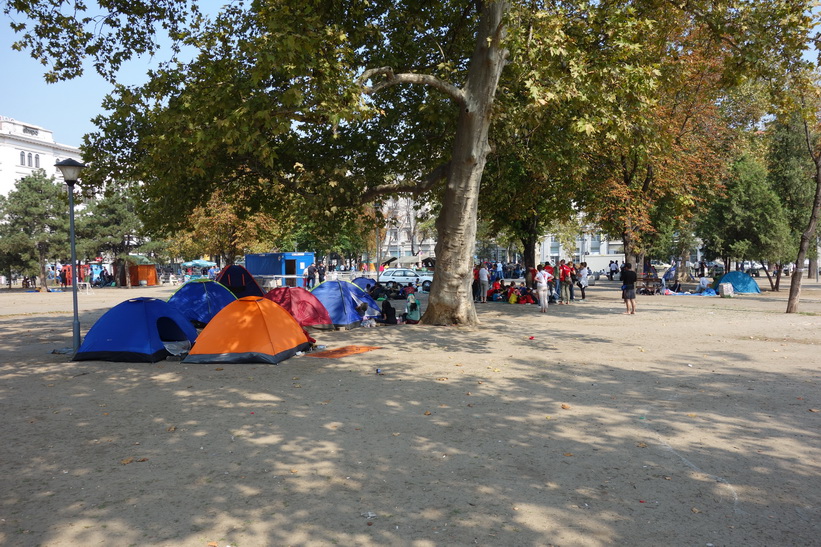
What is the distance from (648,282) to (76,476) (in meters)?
29.8

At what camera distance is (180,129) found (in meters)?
12.2

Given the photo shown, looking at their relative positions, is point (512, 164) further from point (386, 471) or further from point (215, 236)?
point (215, 236)

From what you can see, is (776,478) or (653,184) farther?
(653,184)

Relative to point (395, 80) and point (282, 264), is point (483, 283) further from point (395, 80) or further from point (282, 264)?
point (282, 264)

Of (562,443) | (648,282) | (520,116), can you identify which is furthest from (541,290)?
(562,443)

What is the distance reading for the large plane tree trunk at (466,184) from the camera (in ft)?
49.1

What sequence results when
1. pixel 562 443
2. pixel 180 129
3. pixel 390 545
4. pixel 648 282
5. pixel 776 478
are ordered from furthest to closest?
pixel 648 282
pixel 180 129
pixel 562 443
pixel 776 478
pixel 390 545

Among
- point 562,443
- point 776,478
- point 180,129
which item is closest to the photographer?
point 776,478

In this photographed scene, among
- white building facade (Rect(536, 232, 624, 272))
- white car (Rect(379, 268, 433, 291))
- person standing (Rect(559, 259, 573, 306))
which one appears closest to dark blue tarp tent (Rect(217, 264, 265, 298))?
person standing (Rect(559, 259, 573, 306))

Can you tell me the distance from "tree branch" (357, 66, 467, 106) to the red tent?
6082mm

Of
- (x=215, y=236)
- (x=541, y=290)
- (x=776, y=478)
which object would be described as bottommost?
(x=776, y=478)

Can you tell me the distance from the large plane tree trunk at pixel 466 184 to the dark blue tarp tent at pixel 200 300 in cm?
634

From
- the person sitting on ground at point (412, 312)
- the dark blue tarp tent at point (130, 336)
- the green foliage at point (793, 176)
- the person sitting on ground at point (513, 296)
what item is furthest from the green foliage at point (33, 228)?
the green foliage at point (793, 176)

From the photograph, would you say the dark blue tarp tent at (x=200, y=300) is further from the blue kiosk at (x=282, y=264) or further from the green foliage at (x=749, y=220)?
the green foliage at (x=749, y=220)
